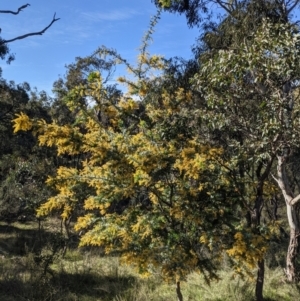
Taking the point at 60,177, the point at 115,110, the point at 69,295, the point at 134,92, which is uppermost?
the point at 134,92

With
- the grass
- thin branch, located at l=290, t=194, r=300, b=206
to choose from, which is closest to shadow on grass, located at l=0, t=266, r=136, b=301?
the grass

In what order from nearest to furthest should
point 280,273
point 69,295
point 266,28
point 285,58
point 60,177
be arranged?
1. point 285,58
2. point 266,28
3. point 60,177
4. point 69,295
5. point 280,273

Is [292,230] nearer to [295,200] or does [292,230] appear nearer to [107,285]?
[295,200]

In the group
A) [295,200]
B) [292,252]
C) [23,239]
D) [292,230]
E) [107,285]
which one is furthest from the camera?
[23,239]

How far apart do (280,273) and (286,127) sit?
15.6 ft

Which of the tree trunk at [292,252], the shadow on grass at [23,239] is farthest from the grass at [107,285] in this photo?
the shadow on grass at [23,239]

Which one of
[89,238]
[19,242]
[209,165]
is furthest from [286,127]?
[19,242]

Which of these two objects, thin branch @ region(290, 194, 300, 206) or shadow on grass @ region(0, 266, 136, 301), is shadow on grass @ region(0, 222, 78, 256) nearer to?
shadow on grass @ region(0, 266, 136, 301)

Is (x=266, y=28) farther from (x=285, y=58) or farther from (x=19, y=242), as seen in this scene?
(x=19, y=242)

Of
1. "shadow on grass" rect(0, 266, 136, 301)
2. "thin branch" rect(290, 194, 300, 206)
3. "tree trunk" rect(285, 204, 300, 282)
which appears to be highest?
"thin branch" rect(290, 194, 300, 206)

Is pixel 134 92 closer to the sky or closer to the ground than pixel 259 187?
closer to the sky

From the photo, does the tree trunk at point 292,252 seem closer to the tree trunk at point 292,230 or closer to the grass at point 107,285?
the tree trunk at point 292,230

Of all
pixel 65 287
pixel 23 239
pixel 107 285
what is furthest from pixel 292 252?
pixel 23 239

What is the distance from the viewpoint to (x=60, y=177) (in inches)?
201
